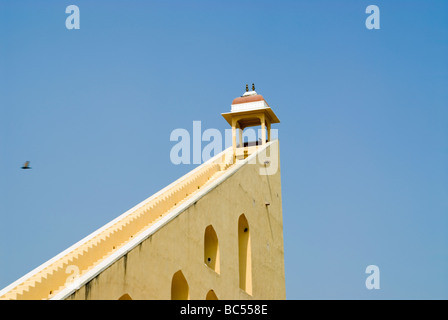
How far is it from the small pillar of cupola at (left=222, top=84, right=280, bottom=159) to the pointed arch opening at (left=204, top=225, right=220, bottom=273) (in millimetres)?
6532

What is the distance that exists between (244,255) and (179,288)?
492cm

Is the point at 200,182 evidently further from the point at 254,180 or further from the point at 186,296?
the point at 186,296

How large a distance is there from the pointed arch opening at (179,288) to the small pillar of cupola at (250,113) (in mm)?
8707

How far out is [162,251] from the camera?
10.1 meters

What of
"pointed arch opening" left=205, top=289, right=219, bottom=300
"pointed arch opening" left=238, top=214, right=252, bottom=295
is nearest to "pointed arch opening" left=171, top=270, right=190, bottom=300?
"pointed arch opening" left=205, top=289, right=219, bottom=300

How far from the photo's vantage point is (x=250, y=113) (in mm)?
19766

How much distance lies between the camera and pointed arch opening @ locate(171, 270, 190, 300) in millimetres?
10789

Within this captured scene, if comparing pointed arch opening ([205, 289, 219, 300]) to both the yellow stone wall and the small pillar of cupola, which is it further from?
the small pillar of cupola

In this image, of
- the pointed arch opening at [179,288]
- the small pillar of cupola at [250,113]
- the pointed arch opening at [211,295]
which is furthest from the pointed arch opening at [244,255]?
the pointed arch opening at [179,288]

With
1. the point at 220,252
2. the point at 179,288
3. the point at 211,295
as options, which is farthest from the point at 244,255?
the point at 179,288

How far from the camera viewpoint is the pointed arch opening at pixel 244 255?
15.3 meters

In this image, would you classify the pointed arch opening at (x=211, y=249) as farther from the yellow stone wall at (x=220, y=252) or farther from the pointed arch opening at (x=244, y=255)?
the pointed arch opening at (x=244, y=255)

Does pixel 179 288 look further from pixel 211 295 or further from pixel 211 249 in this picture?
pixel 211 249
